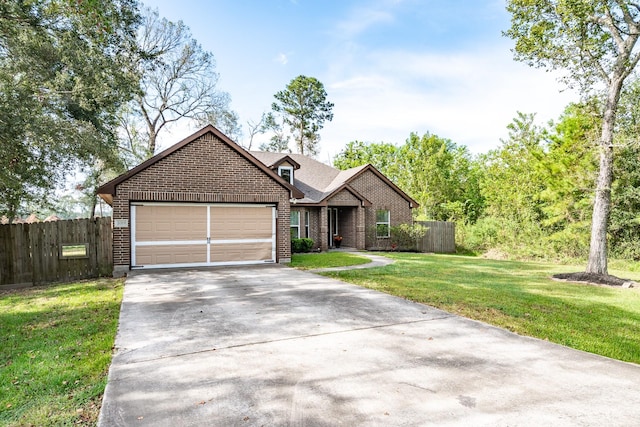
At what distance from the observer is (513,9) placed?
38.8ft

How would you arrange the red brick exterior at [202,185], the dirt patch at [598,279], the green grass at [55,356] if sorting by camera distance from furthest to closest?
1. the red brick exterior at [202,185]
2. the dirt patch at [598,279]
3. the green grass at [55,356]

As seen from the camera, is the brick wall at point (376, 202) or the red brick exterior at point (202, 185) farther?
the brick wall at point (376, 202)

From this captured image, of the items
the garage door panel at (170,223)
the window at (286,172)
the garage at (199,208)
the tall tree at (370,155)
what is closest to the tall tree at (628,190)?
the garage at (199,208)

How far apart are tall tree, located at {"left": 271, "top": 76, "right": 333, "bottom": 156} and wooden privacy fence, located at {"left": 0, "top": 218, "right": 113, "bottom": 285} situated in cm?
3060

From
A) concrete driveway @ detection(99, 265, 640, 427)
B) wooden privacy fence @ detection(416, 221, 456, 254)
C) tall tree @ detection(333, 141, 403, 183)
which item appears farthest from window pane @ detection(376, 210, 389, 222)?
concrete driveway @ detection(99, 265, 640, 427)

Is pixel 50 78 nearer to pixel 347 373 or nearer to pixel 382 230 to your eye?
pixel 347 373

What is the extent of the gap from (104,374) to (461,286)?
26.4 feet

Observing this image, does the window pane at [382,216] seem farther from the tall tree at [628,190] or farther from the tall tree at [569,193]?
the tall tree at [628,190]

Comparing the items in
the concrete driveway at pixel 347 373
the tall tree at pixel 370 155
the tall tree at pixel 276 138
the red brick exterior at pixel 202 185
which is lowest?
the concrete driveway at pixel 347 373

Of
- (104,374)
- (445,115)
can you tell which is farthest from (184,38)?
(104,374)

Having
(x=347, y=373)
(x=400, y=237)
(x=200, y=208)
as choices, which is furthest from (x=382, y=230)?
(x=347, y=373)

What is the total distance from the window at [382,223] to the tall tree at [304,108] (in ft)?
69.4

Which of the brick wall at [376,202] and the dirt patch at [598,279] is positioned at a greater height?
the brick wall at [376,202]

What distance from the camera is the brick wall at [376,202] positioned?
21234 millimetres
